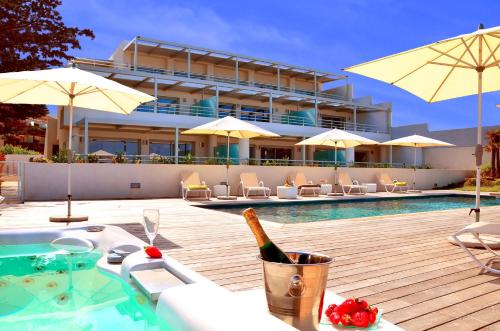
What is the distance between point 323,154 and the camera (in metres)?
26.9

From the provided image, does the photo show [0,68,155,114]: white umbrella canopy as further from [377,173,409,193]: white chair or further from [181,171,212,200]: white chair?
[377,173,409,193]: white chair

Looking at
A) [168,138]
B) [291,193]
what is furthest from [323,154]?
[291,193]

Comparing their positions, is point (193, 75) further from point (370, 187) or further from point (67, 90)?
point (67, 90)

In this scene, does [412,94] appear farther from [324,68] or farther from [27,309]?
[324,68]

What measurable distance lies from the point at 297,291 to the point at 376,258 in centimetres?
269

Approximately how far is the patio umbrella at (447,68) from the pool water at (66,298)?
4.06m

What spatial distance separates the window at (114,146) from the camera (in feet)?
72.3

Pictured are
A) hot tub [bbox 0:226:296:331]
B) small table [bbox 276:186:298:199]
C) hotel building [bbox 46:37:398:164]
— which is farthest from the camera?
hotel building [bbox 46:37:398:164]

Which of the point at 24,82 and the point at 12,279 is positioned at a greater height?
the point at 24,82

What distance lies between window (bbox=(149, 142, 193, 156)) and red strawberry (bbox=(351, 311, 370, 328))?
22.5 m

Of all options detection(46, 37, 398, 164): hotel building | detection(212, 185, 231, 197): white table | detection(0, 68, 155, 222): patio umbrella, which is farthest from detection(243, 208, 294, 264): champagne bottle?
detection(46, 37, 398, 164): hotel building

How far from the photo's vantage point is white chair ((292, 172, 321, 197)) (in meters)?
14.5

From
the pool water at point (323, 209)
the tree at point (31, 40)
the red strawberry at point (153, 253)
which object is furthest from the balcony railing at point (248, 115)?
the red strawberry at point (153, 253)

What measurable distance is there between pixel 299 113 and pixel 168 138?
887 centimetres
